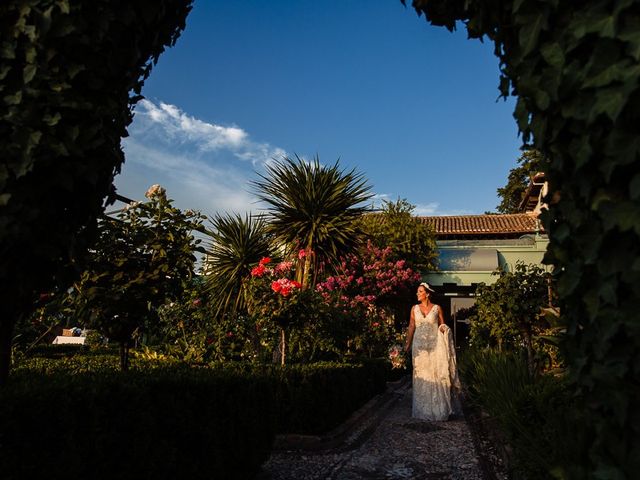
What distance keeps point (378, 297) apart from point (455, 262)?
266 inches

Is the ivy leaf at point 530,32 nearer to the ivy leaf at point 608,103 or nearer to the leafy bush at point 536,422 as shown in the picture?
the ivy leaf at point 608,103

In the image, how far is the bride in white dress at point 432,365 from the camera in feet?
26.4

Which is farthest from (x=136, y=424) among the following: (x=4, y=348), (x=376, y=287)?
(x=376, y=287)

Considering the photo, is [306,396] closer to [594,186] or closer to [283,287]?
[283,287]

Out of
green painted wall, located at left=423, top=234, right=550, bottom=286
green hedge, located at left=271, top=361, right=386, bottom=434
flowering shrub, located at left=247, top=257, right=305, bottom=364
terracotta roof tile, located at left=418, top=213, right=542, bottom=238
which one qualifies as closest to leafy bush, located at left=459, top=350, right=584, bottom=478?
green hedge, located at left=271, top=361, right=386, bottom=434

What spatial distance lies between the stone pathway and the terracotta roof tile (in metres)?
18.1

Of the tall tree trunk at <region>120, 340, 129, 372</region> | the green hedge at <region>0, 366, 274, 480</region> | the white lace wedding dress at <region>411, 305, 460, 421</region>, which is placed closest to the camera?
the green hedge at <region>0, 366, 274, 480</region>

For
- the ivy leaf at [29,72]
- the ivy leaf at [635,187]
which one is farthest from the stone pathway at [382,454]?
the ivy leaf at [635,187]

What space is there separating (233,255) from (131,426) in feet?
38.9

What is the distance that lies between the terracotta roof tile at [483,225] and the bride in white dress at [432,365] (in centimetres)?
1629

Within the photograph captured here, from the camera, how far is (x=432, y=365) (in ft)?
27.3

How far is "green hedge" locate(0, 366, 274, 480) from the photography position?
2137mm

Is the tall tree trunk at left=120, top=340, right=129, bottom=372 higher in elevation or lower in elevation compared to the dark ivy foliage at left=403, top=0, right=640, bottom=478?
lower

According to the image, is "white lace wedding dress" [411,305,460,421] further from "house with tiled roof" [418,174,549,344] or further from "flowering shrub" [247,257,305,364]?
"house with tiled roof" [418,174,549,344]
